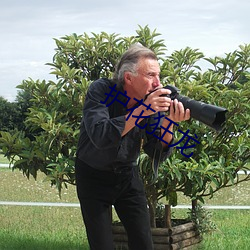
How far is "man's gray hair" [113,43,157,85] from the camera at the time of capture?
3.33 meters

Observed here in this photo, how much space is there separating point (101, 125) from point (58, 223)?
4.82 m

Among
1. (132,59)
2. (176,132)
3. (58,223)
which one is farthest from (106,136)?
(58,223)

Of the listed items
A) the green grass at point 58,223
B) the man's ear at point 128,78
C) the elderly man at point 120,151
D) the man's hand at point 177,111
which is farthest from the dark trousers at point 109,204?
the green grass at point 58,223

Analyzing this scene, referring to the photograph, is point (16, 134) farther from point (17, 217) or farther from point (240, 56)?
point (17, 217)

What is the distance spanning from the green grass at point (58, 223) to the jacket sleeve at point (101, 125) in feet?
8.70

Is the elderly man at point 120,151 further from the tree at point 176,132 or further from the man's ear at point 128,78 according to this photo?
the tree at point 176,132

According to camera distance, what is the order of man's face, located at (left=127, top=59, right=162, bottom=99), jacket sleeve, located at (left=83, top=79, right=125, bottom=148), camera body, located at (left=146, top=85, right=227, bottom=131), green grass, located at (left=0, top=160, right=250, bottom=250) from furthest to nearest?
1. green grass, located at (left=0, top=160, right=250, bottom=250)
2. man's face, located at (left=127, top=59, right=162, bottom=99)
3. jacket sleeve, located at (left=83, top=79, right=125, bottom=148)
4. camera body, located at (left=146, top=85, right=227, bottom=131)

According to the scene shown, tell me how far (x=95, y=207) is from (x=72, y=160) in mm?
1774

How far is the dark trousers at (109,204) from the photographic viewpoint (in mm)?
3496

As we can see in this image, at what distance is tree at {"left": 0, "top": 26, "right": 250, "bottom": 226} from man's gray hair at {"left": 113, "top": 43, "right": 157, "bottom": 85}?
1.66m

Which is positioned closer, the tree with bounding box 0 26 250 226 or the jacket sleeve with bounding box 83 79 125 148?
the jacket sleeve with bounding box 83 79 125 148

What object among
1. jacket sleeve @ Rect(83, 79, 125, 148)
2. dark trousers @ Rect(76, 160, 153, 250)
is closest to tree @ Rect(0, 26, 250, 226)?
dark trousers @ Rect(76, 160, 153, 250)

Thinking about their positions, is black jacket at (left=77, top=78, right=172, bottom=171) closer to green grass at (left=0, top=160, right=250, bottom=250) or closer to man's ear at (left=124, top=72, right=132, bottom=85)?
man's ear at (left=124, top=72, right=132, bottom=85)

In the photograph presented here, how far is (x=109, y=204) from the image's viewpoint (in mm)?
3572
